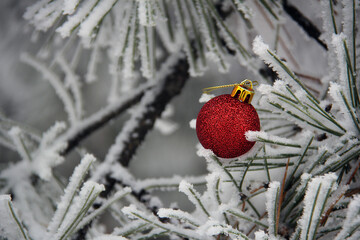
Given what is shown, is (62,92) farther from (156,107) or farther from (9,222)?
(9,222)

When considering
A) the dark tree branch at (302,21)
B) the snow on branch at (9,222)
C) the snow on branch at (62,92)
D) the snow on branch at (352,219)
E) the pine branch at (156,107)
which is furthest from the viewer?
the snow on branch at (62,92)

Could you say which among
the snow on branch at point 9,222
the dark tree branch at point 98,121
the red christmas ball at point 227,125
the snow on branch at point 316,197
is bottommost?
the snow on branch at point 316,197

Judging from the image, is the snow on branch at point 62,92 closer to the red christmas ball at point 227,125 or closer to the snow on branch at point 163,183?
the snow on branch at point 163,183

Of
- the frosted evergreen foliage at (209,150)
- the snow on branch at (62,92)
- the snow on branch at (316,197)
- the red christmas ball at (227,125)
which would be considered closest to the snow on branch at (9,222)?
the frosted evergreen foliage at (209,150)

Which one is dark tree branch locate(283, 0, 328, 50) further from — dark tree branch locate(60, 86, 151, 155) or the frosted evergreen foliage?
dark tree branch locate(60, 86, 151, 155)

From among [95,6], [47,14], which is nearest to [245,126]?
[95,6]

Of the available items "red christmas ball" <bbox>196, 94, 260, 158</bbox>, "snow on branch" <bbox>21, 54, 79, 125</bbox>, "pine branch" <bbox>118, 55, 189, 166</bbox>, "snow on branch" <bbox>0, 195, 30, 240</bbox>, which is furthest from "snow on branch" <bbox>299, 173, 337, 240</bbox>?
"snow on branch" <bbox>21, 54, 79, 125</bbox>

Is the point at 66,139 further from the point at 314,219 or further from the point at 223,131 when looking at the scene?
the point at 314,219

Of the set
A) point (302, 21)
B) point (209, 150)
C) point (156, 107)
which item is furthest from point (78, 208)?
point (302, 21)
